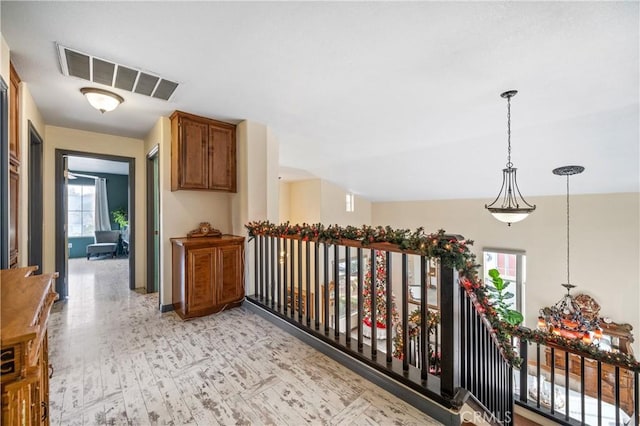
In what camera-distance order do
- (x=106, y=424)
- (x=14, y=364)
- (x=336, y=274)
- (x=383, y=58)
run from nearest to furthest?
(x=14, y=364), (x=106, y=424), (x=383, y=58), (x=336, y=274)

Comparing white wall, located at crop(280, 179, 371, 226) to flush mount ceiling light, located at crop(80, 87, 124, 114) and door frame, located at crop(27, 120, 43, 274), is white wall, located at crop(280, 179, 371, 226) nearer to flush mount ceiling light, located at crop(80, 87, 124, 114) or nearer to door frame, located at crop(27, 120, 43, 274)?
flush mount ceiling light, located at crop(80, 87, 124, 114)

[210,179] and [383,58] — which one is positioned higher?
[383,58]

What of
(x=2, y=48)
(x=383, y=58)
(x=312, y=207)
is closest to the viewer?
(x=2, y=48)

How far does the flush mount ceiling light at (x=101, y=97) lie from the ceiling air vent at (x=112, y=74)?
178mm

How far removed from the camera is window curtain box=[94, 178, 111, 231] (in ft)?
26.8

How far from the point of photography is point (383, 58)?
86.3 inches

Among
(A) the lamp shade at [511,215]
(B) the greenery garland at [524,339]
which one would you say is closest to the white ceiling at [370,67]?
(A) the lamp shade at [511,215]

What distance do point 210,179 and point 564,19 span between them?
3636mm

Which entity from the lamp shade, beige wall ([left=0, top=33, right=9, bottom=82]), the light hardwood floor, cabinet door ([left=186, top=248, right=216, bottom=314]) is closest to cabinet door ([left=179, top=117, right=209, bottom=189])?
cabinet door ([left=186, top=248, right=216, bottom=314])

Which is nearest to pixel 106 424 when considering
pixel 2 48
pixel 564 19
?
pixel 2 48

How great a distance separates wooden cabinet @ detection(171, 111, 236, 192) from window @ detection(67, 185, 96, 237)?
23.2 ft

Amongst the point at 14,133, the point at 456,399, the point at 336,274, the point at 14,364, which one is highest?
the point at 14,133

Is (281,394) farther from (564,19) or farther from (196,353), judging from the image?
(564,19)

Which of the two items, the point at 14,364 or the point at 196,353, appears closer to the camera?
the point at 14,364
